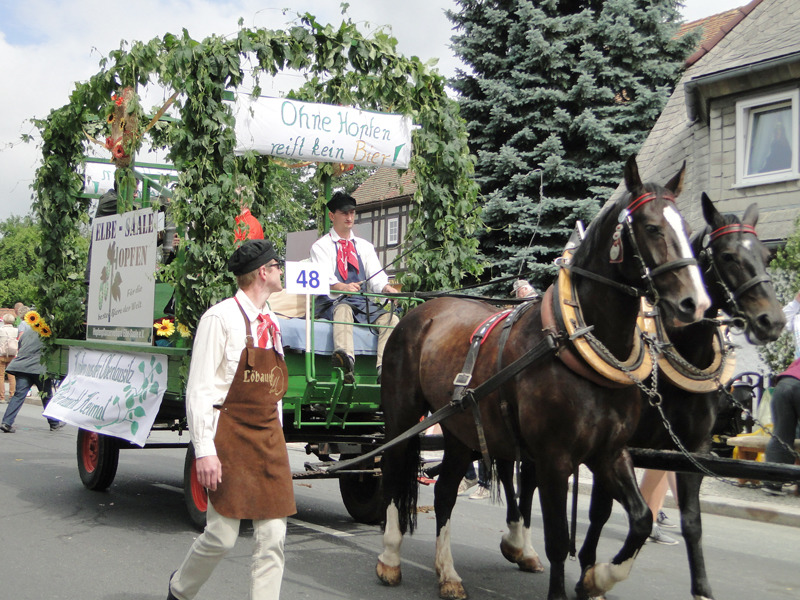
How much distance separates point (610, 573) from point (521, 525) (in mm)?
1295

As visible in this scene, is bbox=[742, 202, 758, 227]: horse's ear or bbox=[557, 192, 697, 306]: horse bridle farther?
bbox=[742, 202, 758, 227]: horse's ear

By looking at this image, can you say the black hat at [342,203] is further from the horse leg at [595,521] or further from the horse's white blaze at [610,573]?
the horse's white blaze at [610,573]

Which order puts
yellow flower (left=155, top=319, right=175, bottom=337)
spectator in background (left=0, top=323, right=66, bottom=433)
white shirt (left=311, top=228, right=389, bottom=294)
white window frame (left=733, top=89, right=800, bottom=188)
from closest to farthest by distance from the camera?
yellow flower (left=155, top=319, right=175, bottom=337) → white shirt (left=311, top=228, right=389, bottom=294) → spectator in background (left=0, top=323, right=66, bottom=433) → white window frame (left=733, top=89, right=800, bottom=188)

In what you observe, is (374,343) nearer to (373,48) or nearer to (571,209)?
(373,48)

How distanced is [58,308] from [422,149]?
4055mm

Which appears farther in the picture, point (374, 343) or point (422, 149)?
point (422, 149)

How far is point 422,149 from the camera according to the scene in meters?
7.30

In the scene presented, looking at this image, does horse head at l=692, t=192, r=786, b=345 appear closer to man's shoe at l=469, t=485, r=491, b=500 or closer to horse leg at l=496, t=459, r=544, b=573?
horse leg at l=496, t=459, r=544, b=573

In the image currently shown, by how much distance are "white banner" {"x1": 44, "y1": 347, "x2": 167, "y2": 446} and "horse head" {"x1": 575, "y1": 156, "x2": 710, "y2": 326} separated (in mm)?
3665

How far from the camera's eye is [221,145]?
20.4ft

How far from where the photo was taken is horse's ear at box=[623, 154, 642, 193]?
4.05 m

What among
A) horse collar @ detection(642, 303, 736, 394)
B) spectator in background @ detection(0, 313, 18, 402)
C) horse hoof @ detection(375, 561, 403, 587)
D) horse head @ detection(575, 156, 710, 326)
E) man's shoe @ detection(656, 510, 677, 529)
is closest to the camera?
horse head @ detection(575, 156, 710, 326)

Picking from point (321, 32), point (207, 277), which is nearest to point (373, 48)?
point (321, 32)

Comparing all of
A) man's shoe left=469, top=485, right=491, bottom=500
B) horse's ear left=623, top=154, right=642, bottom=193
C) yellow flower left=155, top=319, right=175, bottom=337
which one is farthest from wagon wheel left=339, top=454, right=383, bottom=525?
horse's ear left=623, top=154, right=642, bottom=193
